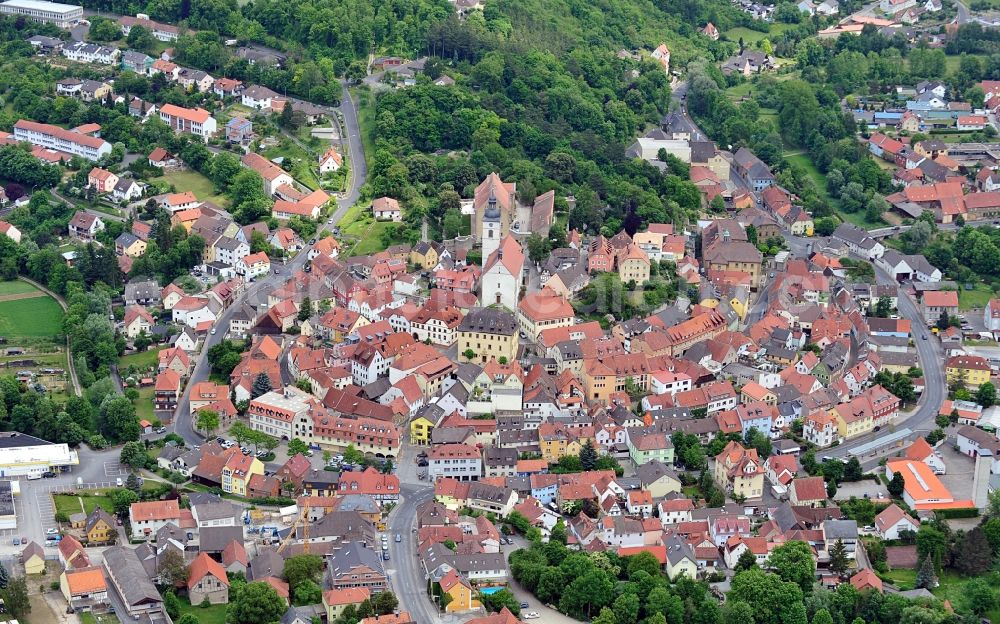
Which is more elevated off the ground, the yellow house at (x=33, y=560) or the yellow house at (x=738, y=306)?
the yellow house at (x=33, y=560)

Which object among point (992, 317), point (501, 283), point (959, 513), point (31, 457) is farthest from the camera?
point (992, 317)

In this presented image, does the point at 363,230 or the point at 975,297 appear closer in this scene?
the point at 975,297

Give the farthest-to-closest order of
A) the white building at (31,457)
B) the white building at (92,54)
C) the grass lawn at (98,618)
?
the white building at (92,54) < the white building at (31,457) < the grass lawn at (98,618)

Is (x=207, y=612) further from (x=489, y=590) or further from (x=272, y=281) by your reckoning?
(x=272, y=281)

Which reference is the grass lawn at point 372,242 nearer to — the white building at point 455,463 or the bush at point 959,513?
the white building at point 455,463

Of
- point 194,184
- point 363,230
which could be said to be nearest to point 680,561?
point 363,230

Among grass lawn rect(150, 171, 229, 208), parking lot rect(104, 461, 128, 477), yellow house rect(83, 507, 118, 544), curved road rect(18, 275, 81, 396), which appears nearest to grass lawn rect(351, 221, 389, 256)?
grass lawn rect(150, 171, 229, 208)

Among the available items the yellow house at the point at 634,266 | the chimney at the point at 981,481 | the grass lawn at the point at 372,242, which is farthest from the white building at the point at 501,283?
the chimney at the point at 981,481

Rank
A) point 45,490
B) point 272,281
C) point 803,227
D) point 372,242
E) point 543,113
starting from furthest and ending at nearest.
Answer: point 543,113 < point 803,227 < point 372,242 < point 272,281 < point 45,490
